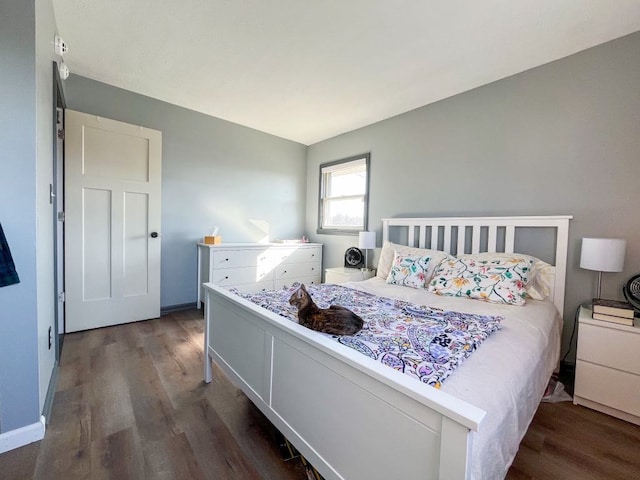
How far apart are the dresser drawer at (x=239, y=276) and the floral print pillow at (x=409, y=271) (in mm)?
1678

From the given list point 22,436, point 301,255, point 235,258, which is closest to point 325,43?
point 235,258

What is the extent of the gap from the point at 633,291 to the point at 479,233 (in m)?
1.00

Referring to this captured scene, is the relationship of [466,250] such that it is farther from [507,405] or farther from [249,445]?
[249,445]

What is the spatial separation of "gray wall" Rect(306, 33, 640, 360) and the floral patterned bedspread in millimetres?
1244

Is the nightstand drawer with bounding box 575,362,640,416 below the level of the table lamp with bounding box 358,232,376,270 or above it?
below

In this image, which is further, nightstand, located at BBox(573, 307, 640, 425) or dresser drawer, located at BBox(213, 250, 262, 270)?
dresser drawer, located at BBox(213, 250, 262, 270)

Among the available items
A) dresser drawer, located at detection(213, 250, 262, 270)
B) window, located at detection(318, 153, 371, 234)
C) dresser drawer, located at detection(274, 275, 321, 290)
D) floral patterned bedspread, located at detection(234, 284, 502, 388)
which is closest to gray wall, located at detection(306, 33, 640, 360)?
window, located at detection(318, 153, 371, 234)

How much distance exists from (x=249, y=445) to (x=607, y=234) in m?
2.65

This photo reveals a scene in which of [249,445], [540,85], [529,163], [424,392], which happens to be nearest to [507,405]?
[424,392]

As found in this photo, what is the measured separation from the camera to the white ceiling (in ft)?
5.65

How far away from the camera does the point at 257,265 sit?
3.48 meters

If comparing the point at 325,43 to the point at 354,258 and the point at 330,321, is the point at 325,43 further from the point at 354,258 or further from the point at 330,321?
the point at 354,258

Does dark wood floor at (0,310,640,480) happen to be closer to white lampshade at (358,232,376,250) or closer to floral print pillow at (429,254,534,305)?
floral print pillow at (429,254,534,305)

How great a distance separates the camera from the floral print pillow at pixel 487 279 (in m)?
1.91
